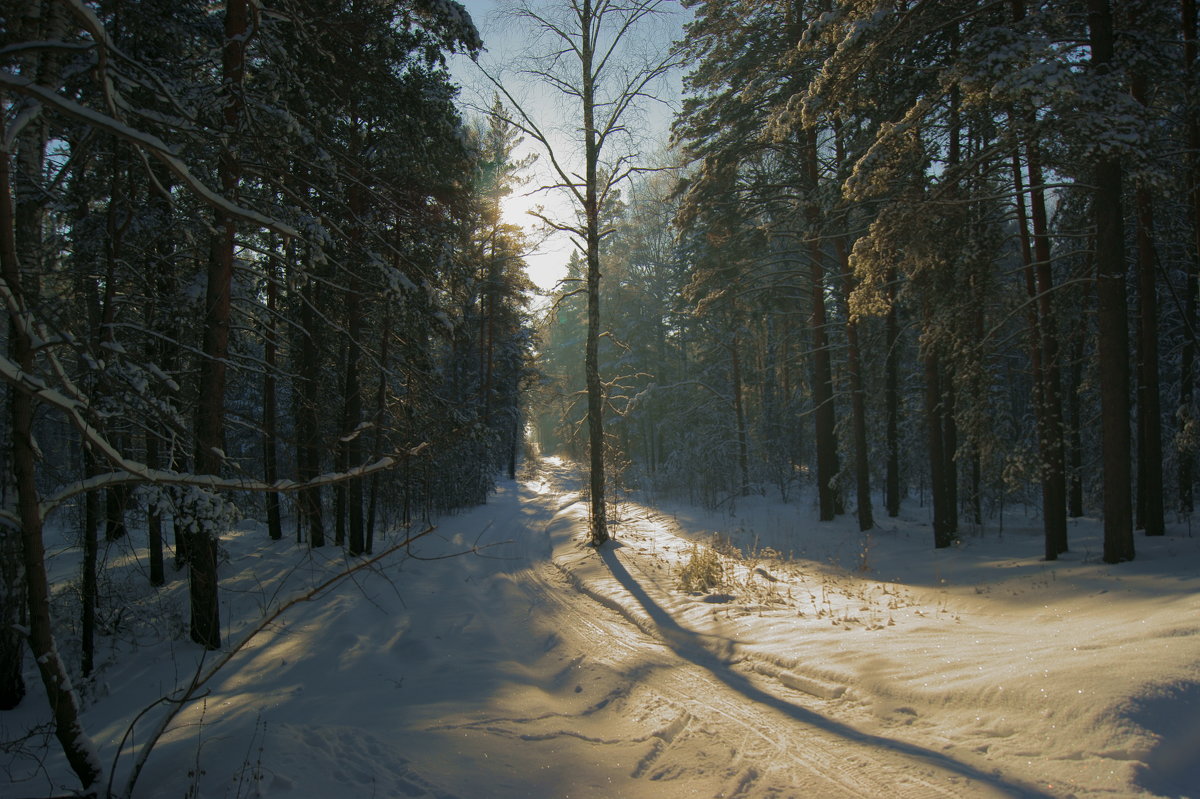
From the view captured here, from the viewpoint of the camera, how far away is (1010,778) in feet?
11.3

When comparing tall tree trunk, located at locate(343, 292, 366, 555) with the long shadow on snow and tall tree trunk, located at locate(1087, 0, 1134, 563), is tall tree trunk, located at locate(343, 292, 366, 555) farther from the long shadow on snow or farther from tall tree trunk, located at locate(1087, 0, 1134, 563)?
tall tree trunk, located at locate(1087, 0, 1134, 563)

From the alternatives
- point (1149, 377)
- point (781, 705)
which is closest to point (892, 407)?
point (1149, 377)

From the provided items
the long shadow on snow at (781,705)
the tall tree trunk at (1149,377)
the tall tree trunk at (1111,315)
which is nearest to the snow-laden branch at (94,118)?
the long shadow on snow at (781,705)

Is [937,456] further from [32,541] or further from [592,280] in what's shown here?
[32,541]

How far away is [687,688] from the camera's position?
5211 millimetres

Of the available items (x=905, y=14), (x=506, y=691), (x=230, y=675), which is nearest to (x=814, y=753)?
(x=506, y=691)

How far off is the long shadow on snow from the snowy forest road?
12 mm

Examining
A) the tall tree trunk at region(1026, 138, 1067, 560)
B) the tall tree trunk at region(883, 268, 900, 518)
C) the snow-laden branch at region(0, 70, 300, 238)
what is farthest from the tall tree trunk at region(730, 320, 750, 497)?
the snow-laden branch at region(0, 70, 300, 238)

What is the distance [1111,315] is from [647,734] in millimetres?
8218

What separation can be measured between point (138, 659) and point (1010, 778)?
9.50m

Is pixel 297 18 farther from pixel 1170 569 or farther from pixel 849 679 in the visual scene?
pixel 1170 569

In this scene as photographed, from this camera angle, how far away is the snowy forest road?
143 inches

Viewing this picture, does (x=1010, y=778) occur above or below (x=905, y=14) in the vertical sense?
below

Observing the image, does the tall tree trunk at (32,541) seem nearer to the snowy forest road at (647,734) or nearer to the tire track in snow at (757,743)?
the snowy forest road at (647,734)
